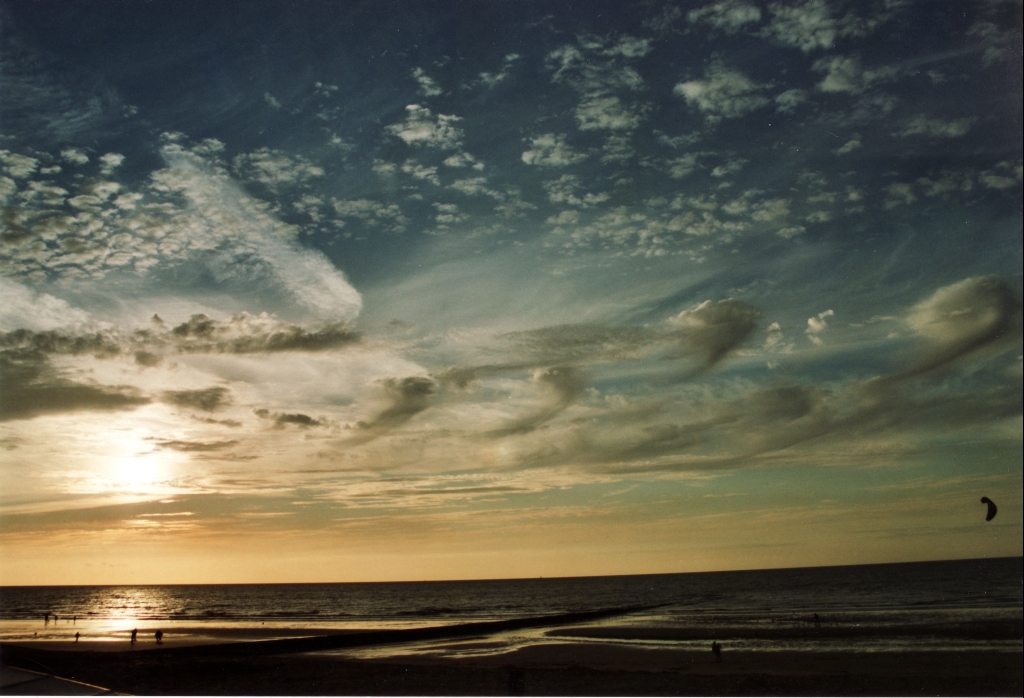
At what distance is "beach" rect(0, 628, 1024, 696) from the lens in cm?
2120

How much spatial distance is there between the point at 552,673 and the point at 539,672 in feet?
1.66

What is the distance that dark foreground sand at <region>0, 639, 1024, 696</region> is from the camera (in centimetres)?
2114

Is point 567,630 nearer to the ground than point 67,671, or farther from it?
nearer to the ground

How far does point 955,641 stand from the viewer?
31703 mm

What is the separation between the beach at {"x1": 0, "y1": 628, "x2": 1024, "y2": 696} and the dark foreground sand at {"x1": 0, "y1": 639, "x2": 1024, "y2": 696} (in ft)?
0.14

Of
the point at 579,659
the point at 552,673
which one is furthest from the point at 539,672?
the point at 579,659

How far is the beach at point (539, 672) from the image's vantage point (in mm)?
21203

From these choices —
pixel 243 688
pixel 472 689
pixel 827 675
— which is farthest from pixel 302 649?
pixel 827 675

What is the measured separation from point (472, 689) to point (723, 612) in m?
44.1

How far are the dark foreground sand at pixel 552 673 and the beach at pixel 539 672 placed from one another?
1.6 inches

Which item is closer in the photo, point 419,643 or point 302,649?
point 302,649

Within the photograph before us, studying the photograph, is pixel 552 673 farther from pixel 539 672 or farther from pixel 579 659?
pixel 579 659

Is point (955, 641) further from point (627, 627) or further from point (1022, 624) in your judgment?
point (627, 627)

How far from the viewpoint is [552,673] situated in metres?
24.4
